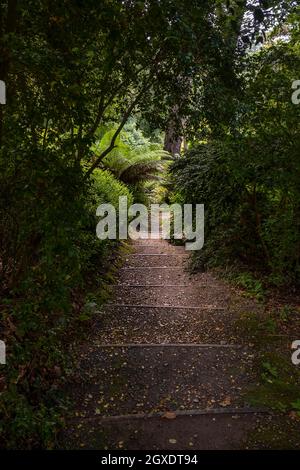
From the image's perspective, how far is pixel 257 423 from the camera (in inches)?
137

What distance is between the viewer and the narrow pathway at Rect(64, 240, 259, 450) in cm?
334

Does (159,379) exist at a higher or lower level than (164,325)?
lower

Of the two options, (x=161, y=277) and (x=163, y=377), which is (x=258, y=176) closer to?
(x=161, y=277)

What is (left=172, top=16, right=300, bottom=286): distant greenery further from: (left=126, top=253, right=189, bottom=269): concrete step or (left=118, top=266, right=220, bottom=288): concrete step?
(left=126, top=253, right=189, bottom=269): concrete step

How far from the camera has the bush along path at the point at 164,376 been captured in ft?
11.0

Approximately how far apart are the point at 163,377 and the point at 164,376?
2 cm

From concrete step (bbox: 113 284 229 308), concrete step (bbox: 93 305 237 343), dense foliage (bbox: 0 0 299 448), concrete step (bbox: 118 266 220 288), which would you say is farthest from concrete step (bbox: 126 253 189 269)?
concrete step (bbox: 93 305 237 343)

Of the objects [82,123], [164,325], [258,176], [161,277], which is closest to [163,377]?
[164,325]

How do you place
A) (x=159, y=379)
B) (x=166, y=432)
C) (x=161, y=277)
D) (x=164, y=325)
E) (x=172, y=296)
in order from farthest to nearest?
1. (x=161, y=277)
2. (x=172, y=296)
3. (x=164, y=325)
4. (x=159, y=379)
5. (x=166, y=432)

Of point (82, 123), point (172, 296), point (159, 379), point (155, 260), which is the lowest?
point (159, 379)

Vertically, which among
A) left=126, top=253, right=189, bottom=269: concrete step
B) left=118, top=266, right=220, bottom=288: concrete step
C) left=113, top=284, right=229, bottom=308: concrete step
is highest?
left=126, top=253, right=189, bottom=269: concrete step

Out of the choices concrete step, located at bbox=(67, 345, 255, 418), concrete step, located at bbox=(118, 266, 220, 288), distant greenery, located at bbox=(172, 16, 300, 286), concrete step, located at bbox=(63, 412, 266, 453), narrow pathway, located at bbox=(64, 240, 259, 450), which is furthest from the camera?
concrete step, located at bbox=(118, 266, 220, 288)

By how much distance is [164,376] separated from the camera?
412 cm

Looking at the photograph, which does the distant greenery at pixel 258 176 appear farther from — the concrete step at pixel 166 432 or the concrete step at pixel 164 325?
the concrete step at pixel 166 432
